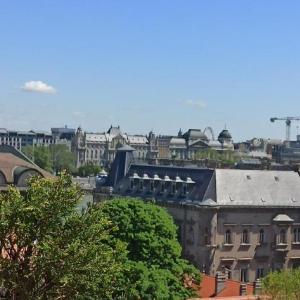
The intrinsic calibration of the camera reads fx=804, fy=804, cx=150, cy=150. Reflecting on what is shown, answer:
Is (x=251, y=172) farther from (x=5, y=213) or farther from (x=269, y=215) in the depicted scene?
(x=5, y=213)

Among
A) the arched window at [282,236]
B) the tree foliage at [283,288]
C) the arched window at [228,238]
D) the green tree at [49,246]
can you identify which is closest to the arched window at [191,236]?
the arched window at [228,238]

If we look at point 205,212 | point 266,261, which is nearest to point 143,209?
point 205,212

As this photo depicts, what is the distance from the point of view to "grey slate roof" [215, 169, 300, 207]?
75.5 metres

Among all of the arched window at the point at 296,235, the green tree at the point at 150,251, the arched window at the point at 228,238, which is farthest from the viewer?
the arched window at the point at 296,235

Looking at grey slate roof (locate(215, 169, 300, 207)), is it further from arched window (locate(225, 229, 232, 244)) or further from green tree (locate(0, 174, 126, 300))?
green tree (locate(0, 174, 126, 300))

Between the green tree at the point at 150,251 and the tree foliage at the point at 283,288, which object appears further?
the tree foliage at the point at 283,288

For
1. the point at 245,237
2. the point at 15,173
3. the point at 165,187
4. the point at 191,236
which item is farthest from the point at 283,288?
the point at 165,187

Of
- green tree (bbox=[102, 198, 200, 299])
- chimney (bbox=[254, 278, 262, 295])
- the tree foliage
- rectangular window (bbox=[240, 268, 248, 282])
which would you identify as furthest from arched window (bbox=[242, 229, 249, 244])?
the tree foliage

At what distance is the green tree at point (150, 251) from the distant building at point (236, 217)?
69.7ft

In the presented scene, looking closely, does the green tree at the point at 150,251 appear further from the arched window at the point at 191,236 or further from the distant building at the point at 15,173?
the arched window at the point at 191,236

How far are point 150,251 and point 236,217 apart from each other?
26.7 metres

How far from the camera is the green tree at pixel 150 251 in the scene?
43250 mm

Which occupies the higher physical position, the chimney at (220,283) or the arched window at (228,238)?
the arched window at (228,238)

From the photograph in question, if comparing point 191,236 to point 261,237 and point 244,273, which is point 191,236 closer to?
point 244,273
